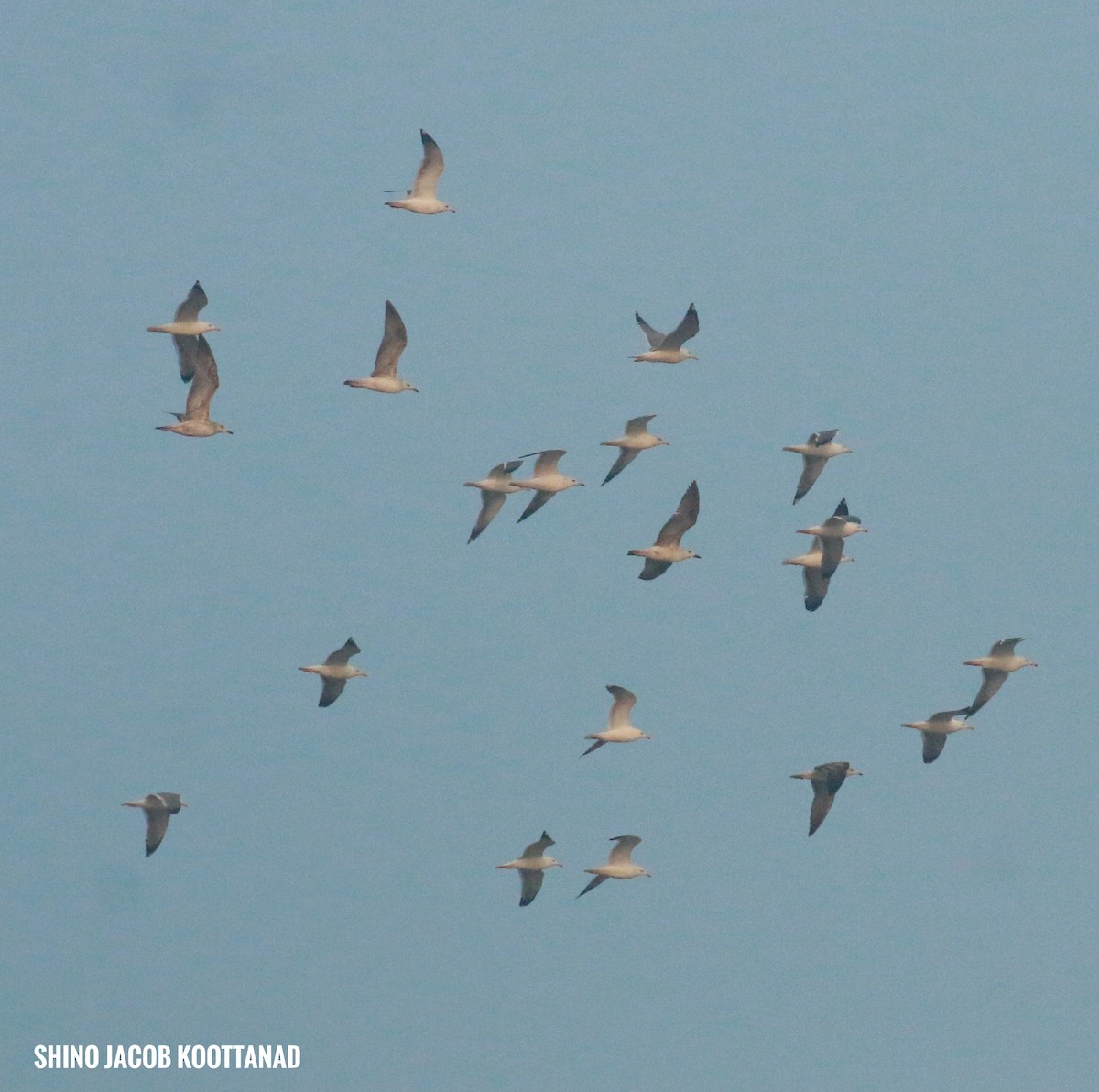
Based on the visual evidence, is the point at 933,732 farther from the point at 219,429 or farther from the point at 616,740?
the point at 219,429

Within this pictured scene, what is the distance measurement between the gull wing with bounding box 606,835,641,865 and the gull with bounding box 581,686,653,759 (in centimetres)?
265

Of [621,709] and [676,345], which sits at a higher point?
[676,345]

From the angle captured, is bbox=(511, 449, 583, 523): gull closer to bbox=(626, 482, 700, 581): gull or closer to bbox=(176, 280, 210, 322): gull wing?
bbox=(626, 482, 700, 581): gull

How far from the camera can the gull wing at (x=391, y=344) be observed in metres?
51.1

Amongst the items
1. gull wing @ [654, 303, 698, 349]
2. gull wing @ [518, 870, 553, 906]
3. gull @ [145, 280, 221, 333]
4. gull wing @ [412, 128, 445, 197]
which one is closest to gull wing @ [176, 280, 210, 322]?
gull @ [145, 280, 221, 333]

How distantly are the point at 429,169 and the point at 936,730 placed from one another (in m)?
15.7

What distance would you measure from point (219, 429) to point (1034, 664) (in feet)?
57.9

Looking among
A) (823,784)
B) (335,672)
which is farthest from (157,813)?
(823,784)

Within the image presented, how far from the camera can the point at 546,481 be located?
5500 centimetres

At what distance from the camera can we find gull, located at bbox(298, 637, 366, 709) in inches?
2160

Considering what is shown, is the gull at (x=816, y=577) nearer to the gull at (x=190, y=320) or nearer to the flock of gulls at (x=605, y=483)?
the flock of gulls at (x=605, y=483)

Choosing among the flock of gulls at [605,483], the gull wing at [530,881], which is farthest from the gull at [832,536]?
the gull wing at [530,881]

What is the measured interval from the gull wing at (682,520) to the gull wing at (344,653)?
253 inches

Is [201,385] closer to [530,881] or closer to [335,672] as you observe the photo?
[335,672]
